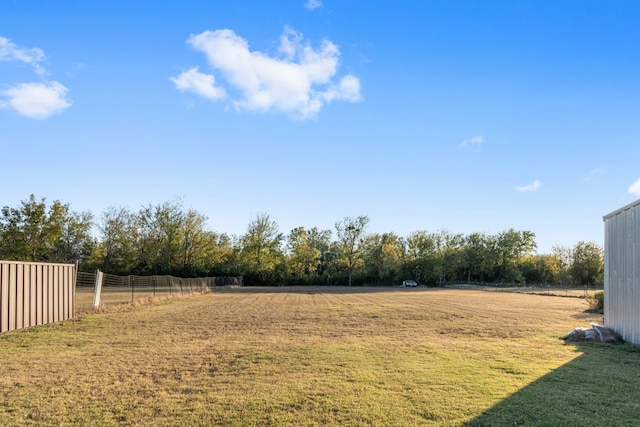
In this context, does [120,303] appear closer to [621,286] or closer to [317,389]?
[317,389]

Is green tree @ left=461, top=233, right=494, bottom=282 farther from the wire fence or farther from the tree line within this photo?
the wire fence

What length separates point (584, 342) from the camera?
10391 mm

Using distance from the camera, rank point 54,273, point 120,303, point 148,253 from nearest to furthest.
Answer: point 54,273 < point 120,303 < point 148,253

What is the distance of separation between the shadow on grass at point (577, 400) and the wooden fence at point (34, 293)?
11.2 metres

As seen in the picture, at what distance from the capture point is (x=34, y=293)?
12.4 metres

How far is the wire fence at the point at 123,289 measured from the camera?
1740cm

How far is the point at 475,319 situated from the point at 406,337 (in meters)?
5.71

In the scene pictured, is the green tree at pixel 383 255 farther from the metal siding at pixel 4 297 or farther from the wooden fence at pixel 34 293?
the metal siding at pixel 4 297

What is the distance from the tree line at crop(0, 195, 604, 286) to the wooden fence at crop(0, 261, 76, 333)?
4247 centimetres

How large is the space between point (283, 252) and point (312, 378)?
66774 millimetres

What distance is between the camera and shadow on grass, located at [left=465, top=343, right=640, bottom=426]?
15.5ft

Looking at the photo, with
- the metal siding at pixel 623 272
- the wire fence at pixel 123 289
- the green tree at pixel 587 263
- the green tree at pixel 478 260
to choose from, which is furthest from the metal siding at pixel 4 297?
the green tree at pixel 587 263

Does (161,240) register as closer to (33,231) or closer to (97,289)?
(33,231)

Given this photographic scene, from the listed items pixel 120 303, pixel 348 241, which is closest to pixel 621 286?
pixel 120 303
